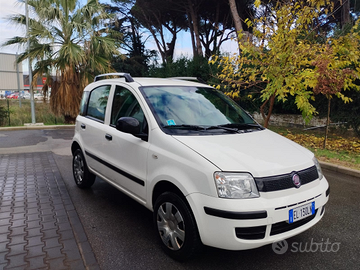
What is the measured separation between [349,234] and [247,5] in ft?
57.3

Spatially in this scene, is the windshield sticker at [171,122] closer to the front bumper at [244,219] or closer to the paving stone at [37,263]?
the front bumper at [244,219]

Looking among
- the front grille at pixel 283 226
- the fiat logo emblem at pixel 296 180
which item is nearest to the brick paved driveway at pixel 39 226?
the front grille at pixel 283 226

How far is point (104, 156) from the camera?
405 cm

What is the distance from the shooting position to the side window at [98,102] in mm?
4305

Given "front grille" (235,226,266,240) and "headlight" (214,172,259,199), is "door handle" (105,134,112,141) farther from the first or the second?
"front grille" (235,226,266,240)

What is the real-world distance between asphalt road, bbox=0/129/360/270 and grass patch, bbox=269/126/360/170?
198 centimetres

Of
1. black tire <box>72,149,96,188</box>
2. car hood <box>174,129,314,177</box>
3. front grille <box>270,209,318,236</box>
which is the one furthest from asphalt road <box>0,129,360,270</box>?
car hood <box>174,129,314,177</box>

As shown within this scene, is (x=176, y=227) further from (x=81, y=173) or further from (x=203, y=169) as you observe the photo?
(x=81, y=173)

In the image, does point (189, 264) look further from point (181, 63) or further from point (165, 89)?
point (181, 63)

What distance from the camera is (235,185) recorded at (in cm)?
247

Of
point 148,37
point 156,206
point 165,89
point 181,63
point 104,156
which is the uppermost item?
point 148,37

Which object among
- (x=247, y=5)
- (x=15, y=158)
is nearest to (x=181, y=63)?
(x=247, y=5)

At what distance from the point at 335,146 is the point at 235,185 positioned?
729 cm

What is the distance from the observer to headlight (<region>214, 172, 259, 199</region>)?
2459 millimetres
